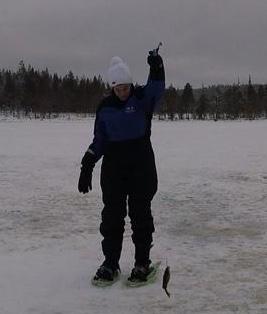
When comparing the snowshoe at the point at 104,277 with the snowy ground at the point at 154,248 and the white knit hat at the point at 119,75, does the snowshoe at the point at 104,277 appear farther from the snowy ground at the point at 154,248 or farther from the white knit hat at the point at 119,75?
the white knit hat at the point at 119,75

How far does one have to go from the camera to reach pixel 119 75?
497 cm

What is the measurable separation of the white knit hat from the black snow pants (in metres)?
0.52

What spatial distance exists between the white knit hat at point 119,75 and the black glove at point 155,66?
21 cm

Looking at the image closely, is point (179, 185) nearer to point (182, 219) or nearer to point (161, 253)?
point (182, 219)

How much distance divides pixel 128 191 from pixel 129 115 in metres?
0.70

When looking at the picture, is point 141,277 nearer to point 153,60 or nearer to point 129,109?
point 129,109

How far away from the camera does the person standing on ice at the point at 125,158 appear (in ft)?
16.4

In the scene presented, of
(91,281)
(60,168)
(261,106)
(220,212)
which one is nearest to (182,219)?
(220,212)

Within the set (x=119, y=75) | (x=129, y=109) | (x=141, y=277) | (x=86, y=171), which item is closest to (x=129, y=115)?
(x=129, y=109)

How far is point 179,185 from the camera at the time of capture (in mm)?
11117

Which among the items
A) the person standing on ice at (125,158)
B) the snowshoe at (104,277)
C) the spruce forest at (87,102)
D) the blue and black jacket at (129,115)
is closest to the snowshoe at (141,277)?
the person standing on ice at (125,158)

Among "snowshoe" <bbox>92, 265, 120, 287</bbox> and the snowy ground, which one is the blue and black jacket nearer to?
"snowshoe" <bbox>92, 265, 120, 287</bbox>

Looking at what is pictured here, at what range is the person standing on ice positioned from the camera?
16.4ft

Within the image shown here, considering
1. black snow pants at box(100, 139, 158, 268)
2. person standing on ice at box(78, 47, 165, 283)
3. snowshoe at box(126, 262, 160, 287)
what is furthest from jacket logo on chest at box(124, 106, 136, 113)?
snowshoe at box(126, 262, 160, 287)
